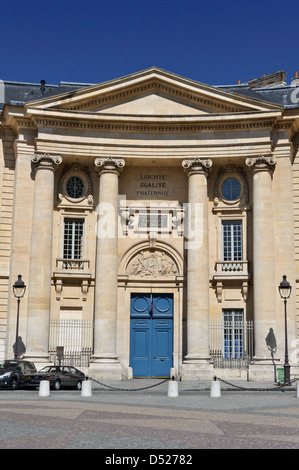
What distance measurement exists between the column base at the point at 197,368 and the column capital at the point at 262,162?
10383 mm

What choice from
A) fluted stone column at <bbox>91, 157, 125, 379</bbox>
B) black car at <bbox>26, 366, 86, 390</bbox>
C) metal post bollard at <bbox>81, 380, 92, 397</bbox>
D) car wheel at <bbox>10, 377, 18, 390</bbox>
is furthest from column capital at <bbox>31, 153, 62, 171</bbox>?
metal post bollard at <bbox>81, 380, 92, 397</bbox>

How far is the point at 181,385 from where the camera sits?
30.9 metres

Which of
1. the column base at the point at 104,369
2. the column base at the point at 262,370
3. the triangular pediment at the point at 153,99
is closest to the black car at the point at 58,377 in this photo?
the column base at the point at 104,369

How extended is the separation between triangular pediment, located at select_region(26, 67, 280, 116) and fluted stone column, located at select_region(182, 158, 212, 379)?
3171mm

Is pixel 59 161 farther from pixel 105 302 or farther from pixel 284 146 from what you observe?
pixel 284 146

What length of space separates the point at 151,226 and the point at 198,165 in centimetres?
440

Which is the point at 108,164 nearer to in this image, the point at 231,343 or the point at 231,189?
the point at 231,189

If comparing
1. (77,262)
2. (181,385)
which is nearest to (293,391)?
(181,385)

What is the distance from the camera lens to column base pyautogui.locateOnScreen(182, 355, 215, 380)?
32250mm

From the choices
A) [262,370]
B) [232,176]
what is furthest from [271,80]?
[262,370]

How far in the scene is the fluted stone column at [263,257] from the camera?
3281 centimetres

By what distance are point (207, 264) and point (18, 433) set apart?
21.8 meters

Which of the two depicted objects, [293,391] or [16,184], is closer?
[293,391]

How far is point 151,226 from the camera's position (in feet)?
120
